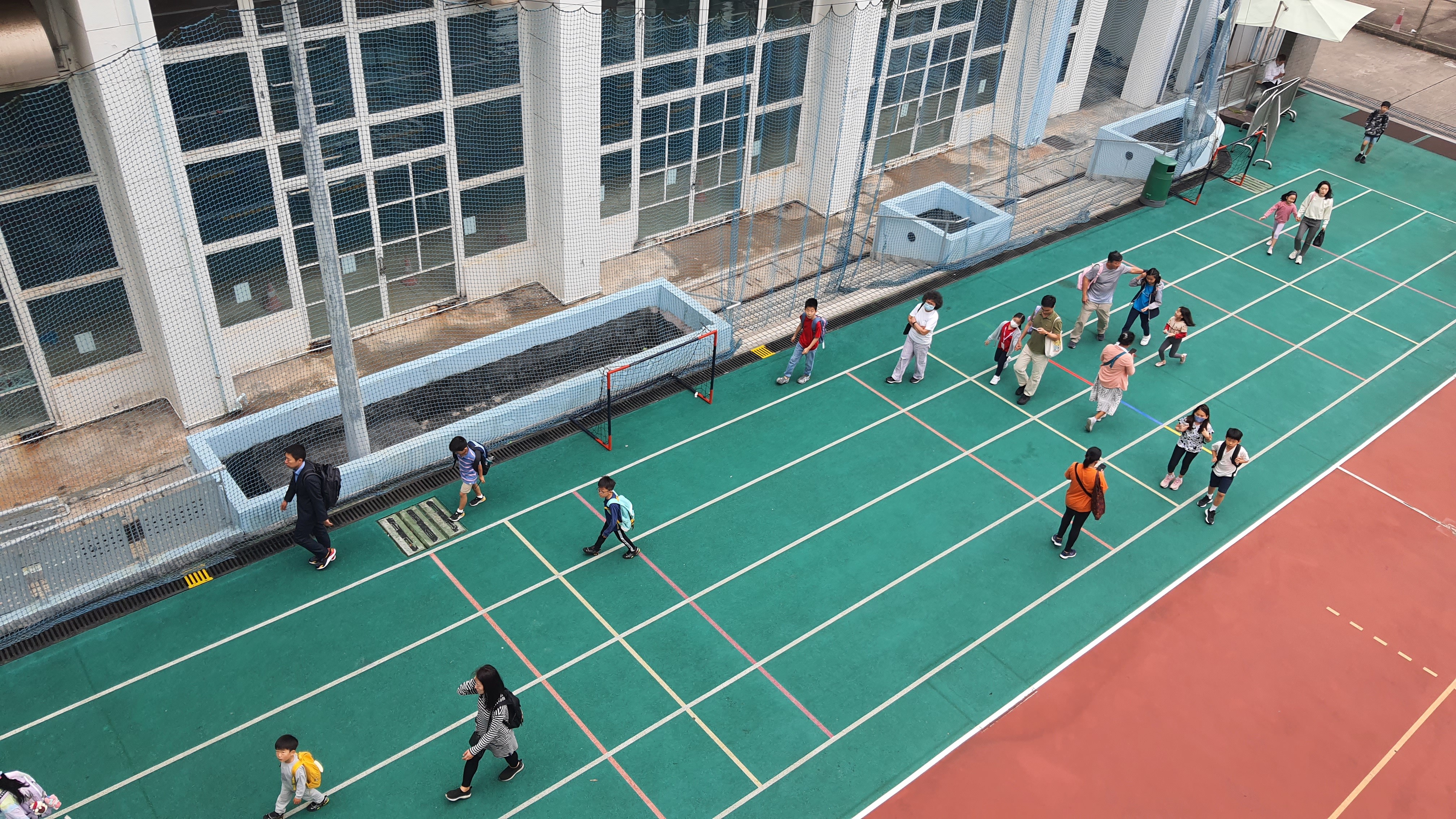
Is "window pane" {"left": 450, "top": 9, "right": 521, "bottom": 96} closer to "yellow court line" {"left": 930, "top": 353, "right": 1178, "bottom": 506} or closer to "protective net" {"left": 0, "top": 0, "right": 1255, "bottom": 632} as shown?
"protective net" {"left": 0, "top": 0, "right": 1255, "bottom": 632}

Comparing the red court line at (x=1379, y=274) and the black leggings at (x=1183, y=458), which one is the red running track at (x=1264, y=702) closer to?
the black leggings at (x=1183, y=458)

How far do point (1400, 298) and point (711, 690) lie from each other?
13.6 metres

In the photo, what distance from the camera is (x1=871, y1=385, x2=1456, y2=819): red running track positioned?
9617mm

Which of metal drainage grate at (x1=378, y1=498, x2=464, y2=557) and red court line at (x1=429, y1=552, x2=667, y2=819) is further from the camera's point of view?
metal drainage grate at (x1=378, y1=498, x2=464, y2=557)

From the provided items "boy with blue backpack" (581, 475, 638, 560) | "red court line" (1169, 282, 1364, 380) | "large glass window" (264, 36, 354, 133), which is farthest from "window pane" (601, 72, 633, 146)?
"red court line" (1169, 282, 1364, 380)

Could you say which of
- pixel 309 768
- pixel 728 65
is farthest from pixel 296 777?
pixel 728 65

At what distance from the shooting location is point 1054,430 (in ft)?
45.3

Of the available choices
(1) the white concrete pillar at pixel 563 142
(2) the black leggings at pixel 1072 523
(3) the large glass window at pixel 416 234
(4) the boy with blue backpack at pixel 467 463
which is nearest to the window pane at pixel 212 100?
(3) the large glass window at pixel 416 234

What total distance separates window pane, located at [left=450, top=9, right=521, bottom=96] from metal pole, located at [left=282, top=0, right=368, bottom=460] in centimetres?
194

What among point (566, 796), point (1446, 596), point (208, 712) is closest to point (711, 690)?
point (566, 796)

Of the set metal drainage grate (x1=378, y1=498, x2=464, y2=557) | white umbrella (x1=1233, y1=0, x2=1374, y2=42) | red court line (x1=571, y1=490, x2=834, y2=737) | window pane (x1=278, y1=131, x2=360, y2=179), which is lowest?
red court line (x1=571, y1=490, x2=834, y2=737)

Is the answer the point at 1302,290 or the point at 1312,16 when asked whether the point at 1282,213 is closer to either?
the point at 1302,290

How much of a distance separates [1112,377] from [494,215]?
28.0 ft

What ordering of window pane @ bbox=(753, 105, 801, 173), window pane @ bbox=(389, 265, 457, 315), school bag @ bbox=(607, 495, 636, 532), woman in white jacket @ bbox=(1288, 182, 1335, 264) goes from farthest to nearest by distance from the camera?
1. window pane @ bbox=(753, 105, 801, 173)
2. woman in white jacket @ bbox=(1288, 182, 1335, 264)
3. window pane @ bbox=(389, 265, 457, 315)
4. school bag @ bbox=(607, 495, 636, 532)
